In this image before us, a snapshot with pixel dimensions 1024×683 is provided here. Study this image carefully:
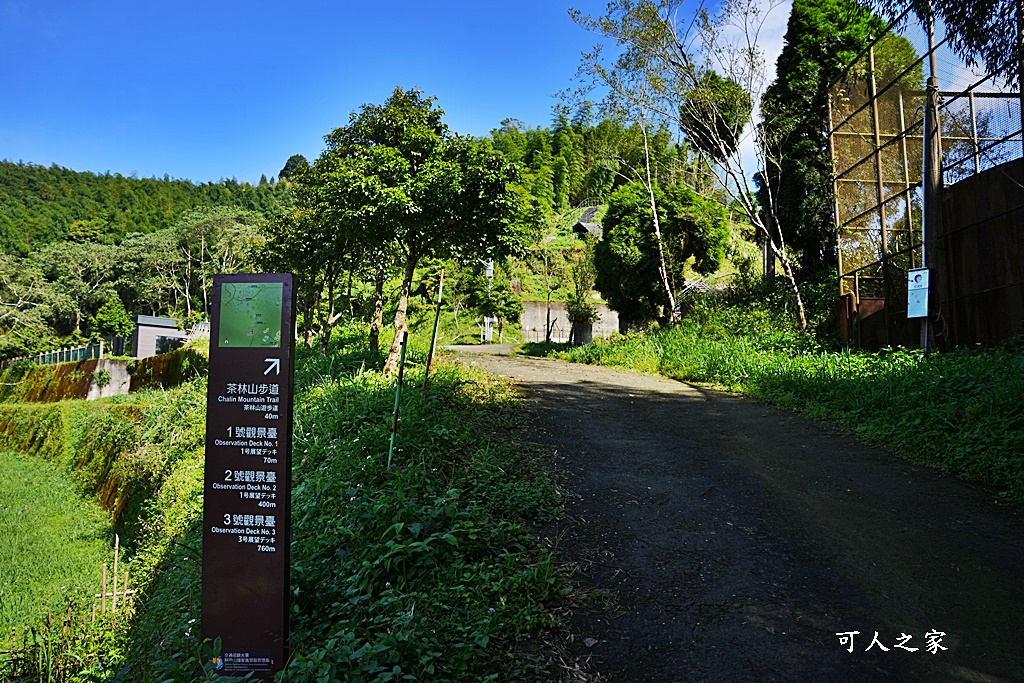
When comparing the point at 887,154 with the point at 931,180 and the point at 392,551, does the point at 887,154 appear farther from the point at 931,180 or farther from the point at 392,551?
the point at 392,551

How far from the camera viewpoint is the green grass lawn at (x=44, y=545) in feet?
30.9

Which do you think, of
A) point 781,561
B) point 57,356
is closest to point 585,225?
point 57,356

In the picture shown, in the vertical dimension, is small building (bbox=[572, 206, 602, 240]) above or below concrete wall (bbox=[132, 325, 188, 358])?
above

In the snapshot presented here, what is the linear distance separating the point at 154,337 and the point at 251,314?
38.6m

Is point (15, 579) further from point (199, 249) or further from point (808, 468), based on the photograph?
point (199, 249)

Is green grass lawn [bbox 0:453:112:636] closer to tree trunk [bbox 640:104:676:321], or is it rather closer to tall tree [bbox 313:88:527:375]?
tall tree [bbox 313:88:527:375]

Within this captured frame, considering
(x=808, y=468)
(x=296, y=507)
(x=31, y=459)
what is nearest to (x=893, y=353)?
(x=808, y=468)

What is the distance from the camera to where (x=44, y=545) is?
39.6 ft

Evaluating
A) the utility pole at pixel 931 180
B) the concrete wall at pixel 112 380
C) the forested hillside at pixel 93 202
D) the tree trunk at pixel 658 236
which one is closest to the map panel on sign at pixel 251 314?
the utility pole at pixel 931 180

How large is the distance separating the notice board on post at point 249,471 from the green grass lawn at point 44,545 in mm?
6821

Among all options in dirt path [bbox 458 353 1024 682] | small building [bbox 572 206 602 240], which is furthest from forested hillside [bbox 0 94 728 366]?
dirt path [bbox 458 353 1024 682]

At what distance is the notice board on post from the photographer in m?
3.62

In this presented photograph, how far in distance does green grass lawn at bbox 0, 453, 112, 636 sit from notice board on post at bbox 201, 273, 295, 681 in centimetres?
682

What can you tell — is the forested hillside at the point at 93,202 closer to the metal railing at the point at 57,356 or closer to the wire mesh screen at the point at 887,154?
the metal railing at the point at 57,356
